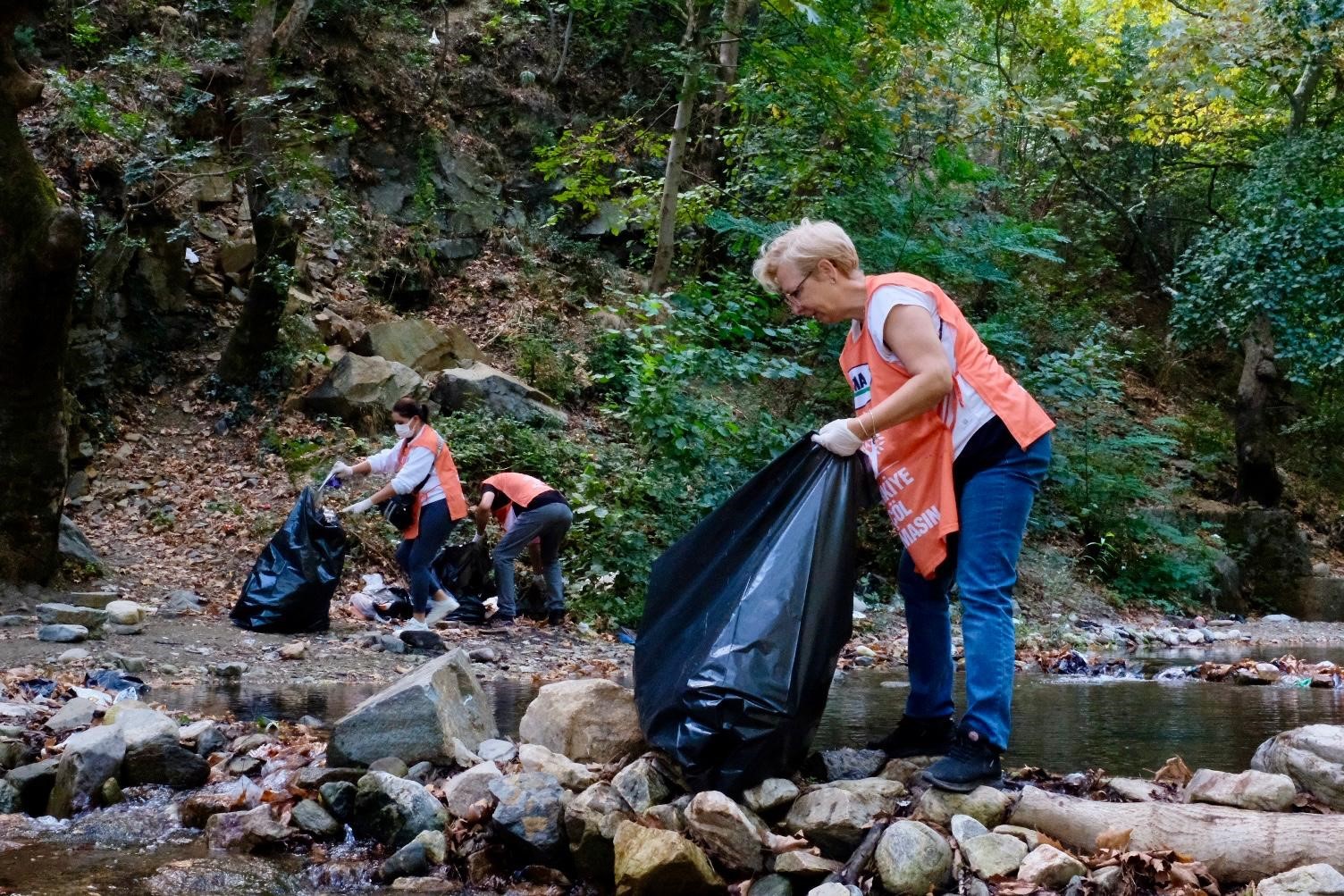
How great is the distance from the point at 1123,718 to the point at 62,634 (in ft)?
18.1

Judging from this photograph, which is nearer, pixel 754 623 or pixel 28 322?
pixel 754 623

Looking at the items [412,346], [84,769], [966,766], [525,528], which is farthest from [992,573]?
[412,346]

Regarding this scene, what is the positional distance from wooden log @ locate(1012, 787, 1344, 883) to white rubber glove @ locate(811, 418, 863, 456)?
94 centimetres

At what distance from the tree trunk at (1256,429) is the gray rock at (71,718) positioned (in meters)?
16.2

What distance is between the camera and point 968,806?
2.59 meters

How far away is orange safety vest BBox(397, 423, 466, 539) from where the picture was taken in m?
7.62

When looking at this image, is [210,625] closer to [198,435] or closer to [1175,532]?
[198,435]

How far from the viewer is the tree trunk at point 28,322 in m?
6.68

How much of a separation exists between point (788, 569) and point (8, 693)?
3774 mm

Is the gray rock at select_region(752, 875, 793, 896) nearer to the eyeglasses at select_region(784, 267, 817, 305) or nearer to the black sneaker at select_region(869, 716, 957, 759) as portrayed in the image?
the black sneaker at select_region(869, 716, 957, 759)

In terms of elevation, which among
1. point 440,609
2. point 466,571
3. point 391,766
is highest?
point 391,766

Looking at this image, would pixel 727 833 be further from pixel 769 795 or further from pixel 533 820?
pixel 533 820

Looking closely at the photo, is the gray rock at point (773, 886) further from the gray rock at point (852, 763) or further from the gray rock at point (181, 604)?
the gray rock at point (181, 604)

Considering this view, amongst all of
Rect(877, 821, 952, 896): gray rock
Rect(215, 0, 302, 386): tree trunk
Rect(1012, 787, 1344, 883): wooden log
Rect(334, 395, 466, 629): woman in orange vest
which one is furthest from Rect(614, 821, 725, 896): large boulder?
Rect(215, 0, 302, 386): tree trunk
